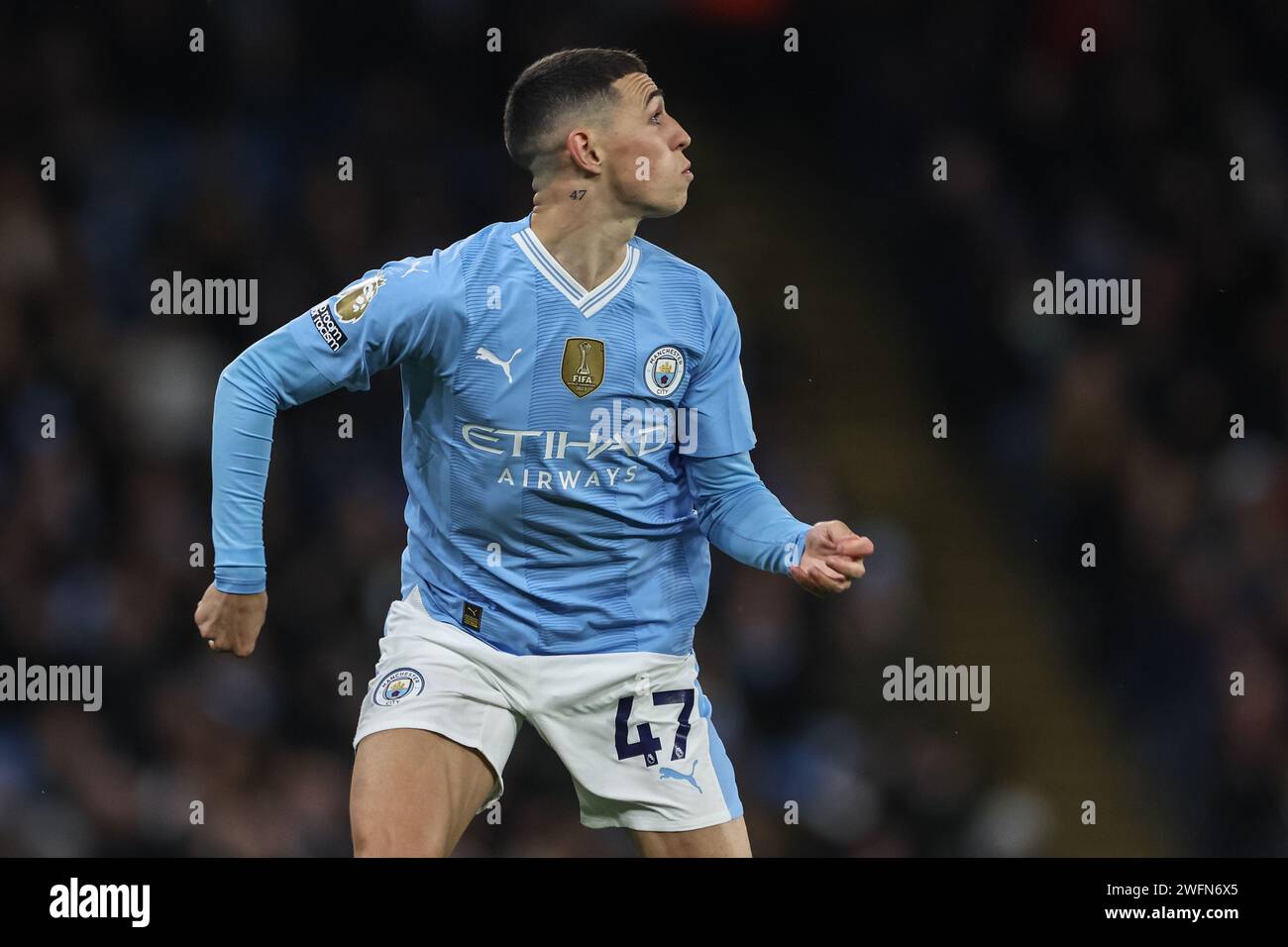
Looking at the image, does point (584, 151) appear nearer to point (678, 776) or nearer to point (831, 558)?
point (831, 558)

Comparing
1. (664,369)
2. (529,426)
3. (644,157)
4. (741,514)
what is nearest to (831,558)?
(741,514)

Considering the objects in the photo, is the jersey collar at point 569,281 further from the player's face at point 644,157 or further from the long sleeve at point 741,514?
the long sleeve at point 741,514

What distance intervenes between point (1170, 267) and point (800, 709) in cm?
214

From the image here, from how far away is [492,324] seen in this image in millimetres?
3494

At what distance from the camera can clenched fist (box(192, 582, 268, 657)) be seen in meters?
3.39

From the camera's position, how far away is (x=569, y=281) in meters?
3.57

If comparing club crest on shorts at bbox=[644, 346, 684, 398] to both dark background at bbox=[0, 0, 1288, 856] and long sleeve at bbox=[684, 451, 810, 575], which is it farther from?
dark background at bbox=[0, 0, 1288, 856]

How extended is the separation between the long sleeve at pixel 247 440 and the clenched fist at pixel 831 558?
3.42 feet

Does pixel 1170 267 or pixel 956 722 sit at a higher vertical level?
pixel 1170 267

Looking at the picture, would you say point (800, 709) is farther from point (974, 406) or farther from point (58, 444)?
point (58, 444)

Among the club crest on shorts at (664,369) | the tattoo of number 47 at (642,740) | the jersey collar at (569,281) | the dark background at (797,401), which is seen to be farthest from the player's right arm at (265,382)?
the dark background at (797,401)

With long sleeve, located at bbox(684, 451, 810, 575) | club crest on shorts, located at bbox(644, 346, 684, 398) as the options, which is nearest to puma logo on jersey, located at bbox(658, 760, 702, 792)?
long sleeve, located at bbox(684, 451, 810, 575)

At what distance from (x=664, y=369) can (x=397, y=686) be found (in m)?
0.87

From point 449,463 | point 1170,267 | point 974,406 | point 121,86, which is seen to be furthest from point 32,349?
point 1170,267
